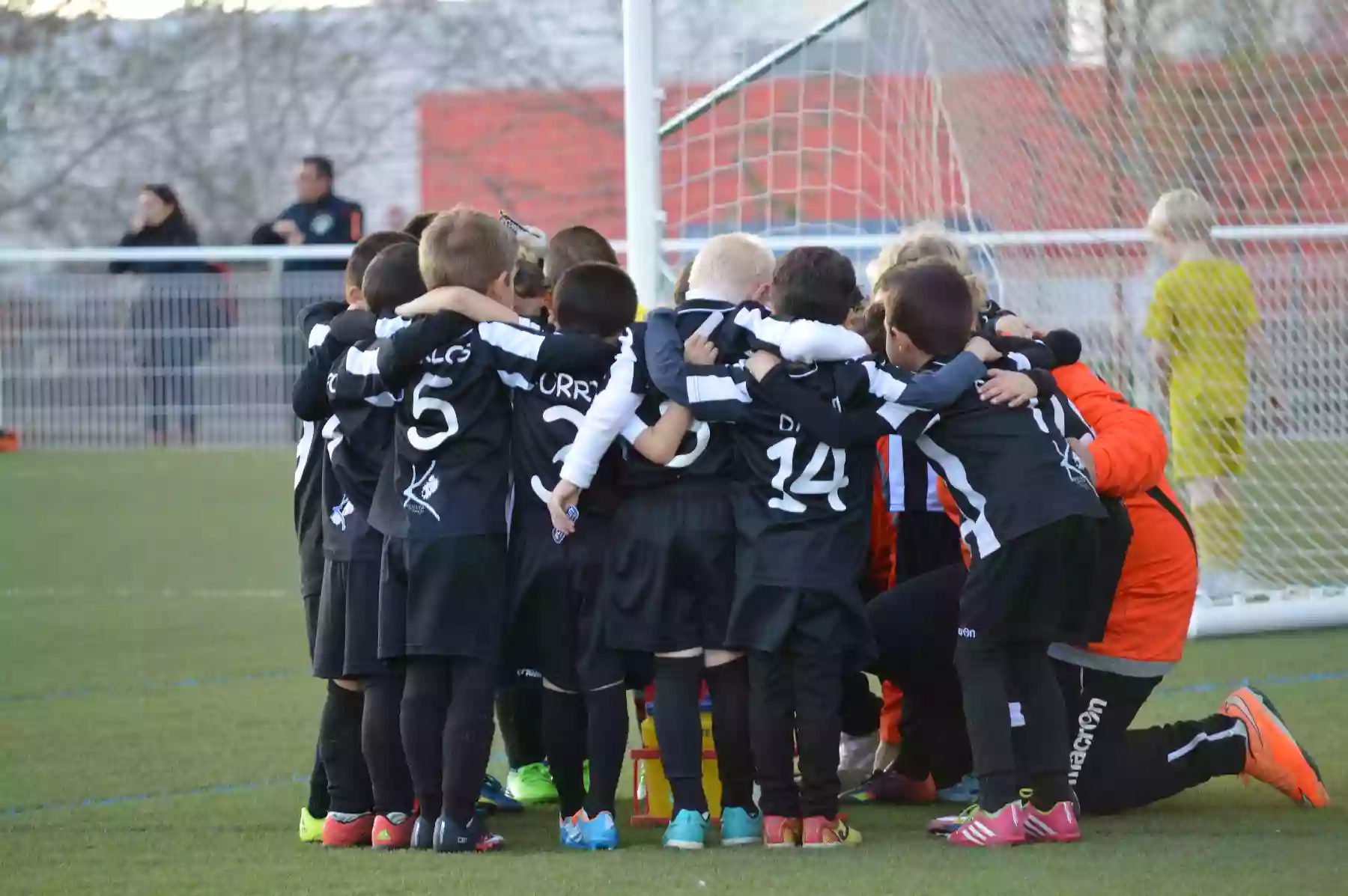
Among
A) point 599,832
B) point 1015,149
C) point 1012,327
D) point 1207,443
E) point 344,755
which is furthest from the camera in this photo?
point 1207,443

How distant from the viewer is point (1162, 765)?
4969 millimetres

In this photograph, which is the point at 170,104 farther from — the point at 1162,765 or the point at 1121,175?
the point at 1162,765

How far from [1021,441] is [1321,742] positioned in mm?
1839

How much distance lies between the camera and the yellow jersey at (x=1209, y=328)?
827 cm

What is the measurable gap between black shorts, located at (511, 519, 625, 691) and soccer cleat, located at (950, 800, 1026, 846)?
→ 882 millimetres

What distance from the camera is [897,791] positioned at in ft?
17.3

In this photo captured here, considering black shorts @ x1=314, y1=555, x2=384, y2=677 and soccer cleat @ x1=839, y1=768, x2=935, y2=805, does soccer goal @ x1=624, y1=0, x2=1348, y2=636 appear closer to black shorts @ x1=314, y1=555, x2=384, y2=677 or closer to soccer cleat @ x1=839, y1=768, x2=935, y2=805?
soccer cleat @ x1=839, y1=768, x2=935, y2=805

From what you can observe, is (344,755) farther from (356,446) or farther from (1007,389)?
(1007,389)

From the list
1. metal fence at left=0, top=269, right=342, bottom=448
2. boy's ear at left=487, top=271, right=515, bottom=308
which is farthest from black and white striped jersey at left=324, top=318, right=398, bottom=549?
metal fence at left=0, top=269, right=342, bottom=448

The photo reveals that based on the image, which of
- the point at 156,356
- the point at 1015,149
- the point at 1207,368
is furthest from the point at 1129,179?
the point at 156,356

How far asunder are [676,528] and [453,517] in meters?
0.52

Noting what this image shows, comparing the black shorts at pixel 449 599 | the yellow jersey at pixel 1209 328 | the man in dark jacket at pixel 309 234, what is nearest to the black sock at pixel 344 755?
the black shorts at pixel 449 599

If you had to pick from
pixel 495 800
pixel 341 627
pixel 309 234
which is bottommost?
pixel 495 800

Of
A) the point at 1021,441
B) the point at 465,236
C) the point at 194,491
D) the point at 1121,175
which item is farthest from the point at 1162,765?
the point at 194,491
